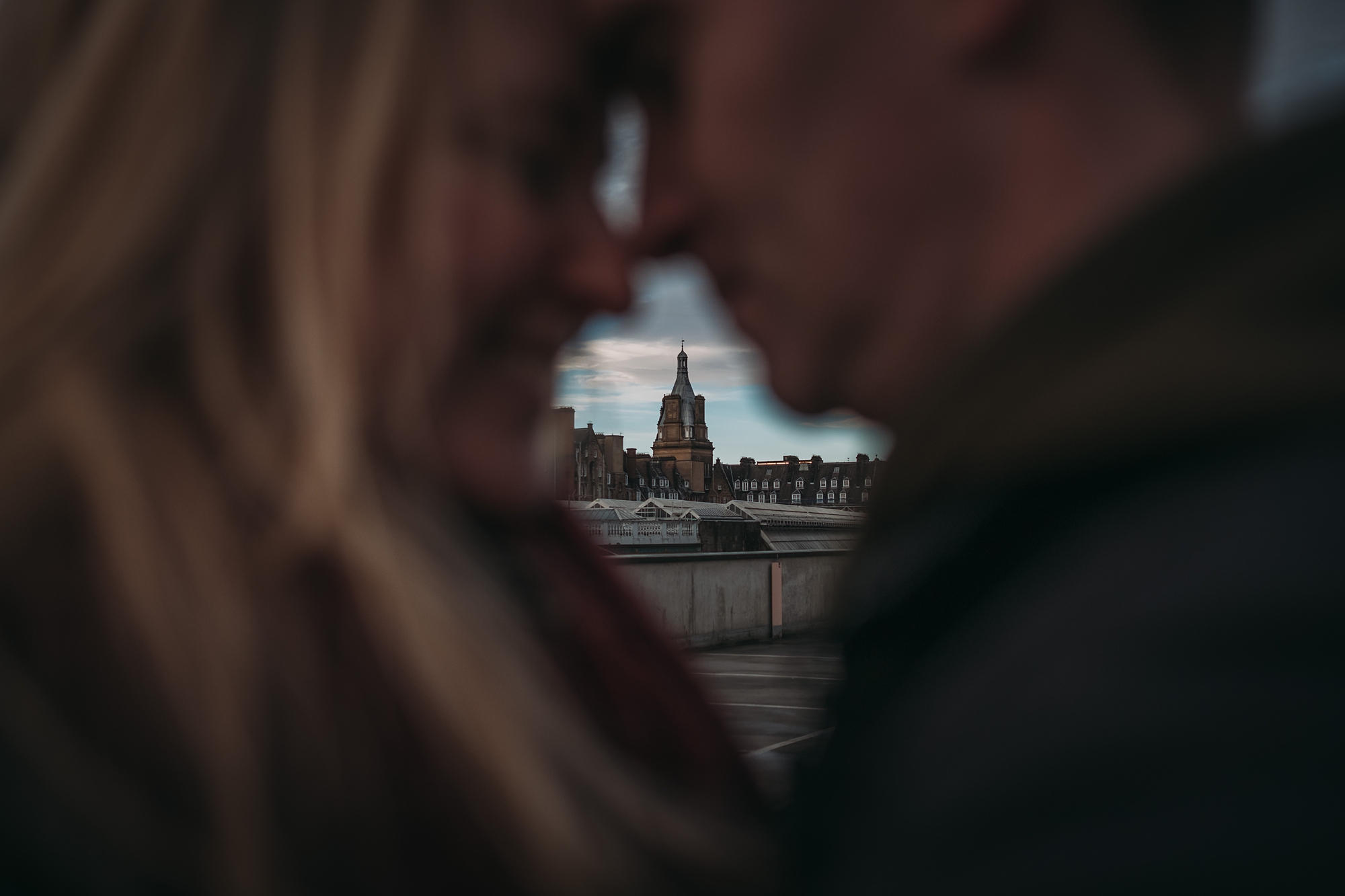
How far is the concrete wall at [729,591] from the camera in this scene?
11.5 metres

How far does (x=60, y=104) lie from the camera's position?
26.9 inches

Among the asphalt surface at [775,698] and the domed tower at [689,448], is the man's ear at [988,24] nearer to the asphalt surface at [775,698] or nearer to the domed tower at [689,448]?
the asphalt surface at [775,698]

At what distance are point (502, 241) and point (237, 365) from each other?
1.05 ft

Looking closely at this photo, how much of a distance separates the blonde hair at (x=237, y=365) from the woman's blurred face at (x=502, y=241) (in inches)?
2.6

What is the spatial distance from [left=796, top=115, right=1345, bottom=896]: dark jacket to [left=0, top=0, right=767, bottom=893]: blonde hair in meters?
0.29

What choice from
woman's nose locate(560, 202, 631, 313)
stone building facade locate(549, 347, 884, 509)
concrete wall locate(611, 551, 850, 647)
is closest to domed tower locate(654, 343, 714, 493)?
stone building facade locate(549, 347, 884, 509)

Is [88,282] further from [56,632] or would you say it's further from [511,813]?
[511,813]

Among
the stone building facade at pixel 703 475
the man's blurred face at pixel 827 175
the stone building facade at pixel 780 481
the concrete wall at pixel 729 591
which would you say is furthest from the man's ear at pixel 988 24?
the stone building facade at pixel 780 481

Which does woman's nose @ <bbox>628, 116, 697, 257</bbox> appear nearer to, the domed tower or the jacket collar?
the jacket collar

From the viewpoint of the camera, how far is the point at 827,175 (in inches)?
29.1

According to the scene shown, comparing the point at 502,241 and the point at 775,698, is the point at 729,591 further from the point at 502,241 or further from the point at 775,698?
the point at 502,241

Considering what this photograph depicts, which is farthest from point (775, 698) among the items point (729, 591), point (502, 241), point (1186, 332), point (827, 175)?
point (1186, 332)

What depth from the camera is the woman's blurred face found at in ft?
2.51

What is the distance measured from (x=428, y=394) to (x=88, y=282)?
0.27 m
